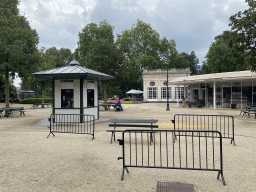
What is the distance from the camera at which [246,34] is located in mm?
12461

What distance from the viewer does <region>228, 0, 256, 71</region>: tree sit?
39.9 ft

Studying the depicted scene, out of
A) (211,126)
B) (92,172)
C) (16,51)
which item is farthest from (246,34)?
(16,51)

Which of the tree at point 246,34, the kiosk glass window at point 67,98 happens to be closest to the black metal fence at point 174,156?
the kiosk glass window at point 67,98

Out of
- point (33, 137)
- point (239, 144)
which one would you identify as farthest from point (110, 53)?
point (239, 144)

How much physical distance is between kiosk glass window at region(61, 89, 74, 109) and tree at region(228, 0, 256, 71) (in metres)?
11.2

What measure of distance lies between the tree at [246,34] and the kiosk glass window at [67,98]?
1124 centimetres

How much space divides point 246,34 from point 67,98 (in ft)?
40.5

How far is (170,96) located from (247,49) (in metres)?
30.7

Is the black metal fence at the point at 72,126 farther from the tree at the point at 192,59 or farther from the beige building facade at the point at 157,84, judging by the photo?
the tree at the point at 192,59

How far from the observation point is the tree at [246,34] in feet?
39.9

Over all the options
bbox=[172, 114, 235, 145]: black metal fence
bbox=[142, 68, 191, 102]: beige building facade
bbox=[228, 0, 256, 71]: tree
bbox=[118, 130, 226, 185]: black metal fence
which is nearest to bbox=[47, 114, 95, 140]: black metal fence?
bbox=[118, 130, 226, 185]: black metal fence

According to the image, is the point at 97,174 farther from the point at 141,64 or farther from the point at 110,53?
the point at 141,64

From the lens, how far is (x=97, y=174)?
421 cm

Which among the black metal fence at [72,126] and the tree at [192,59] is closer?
the black metal fence at [72,126]
